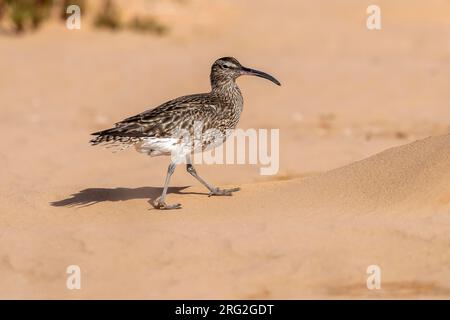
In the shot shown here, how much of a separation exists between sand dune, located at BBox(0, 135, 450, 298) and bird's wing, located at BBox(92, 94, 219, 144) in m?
0.71

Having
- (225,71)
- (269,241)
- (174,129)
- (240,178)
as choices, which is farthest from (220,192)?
(240,178)

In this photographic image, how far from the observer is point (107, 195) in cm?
922

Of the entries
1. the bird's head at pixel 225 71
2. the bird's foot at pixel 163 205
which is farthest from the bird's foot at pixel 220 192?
the bird's head at pixel 225 71

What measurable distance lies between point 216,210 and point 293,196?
71cm

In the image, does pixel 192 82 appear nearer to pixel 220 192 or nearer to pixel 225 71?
pixel 225 71

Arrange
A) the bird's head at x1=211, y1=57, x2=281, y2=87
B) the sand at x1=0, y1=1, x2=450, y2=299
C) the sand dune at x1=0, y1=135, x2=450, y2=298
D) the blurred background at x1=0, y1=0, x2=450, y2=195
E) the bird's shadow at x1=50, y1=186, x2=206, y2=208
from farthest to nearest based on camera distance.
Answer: the blurred background at x1=0, y1=0, x2=450, y2=195 → the bird's head at x1=211, y1=57, x2=281, y2=87 → the bird's shadow at x1=50, y1=186, x2=206, y2=208 → the sand at x1=0, y1=1, x2=450, y2=299 → the sand dune at x1=0, y1=135, x2=450, y2=298

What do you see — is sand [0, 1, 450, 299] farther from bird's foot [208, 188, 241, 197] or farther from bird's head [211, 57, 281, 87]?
bird's head [211, 57, 281, 87]

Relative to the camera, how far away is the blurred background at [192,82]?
489 inches

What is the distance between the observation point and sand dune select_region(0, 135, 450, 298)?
650 centimetres

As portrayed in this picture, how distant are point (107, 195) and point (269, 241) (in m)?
2.62

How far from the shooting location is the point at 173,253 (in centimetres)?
702

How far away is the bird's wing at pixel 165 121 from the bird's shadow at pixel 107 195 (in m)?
0.67

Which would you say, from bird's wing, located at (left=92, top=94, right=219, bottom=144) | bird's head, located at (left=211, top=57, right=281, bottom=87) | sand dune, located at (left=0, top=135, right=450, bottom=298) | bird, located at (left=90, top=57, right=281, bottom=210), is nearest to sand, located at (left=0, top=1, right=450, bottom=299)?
sand dune, located at (left=0, top=135, right=450, bottom=298)

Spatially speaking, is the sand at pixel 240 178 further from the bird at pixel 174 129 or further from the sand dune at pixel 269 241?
the bird at pixel 174 129
